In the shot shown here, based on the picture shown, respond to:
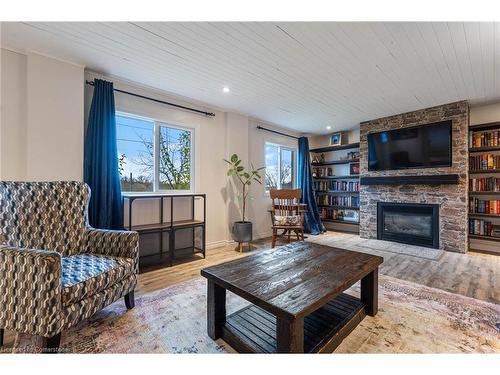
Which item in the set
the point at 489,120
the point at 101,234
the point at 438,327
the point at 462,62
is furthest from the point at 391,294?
the point at 489,120

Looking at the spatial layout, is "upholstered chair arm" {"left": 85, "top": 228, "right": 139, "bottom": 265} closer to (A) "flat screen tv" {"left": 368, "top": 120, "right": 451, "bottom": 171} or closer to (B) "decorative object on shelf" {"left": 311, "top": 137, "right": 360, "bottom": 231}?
(A) "flat screen tv" {"left": 368, "top": 120, "right": 451, "bottom": 171}

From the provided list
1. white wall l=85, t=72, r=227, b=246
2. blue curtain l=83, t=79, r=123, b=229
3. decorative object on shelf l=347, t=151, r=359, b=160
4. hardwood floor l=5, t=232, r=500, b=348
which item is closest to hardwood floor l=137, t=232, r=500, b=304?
hardwood floor l=5, t=232, r=500, b=348

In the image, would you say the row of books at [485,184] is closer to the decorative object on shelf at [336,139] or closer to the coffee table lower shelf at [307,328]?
the decorative object on shelf at [336,139]

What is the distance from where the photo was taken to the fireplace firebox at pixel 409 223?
372cm

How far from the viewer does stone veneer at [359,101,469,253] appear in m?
3.45

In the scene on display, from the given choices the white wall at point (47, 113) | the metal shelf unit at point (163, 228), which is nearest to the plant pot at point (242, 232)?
the metal shelf unit at point (163, 228)

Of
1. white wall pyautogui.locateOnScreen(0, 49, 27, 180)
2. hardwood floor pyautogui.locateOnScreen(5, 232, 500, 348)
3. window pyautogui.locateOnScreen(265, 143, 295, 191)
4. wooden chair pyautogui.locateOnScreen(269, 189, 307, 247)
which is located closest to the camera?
white wall pyautogui.locateOnScreen(0, 49, 27, 180)

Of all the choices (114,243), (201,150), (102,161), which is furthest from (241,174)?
(114,243)

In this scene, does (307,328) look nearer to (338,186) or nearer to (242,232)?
(242,232)

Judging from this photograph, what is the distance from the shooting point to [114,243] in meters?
1.89

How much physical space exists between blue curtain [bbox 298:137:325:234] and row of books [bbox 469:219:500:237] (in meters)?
2.35

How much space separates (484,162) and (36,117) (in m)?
5.56

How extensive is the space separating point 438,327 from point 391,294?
1.62 feet
